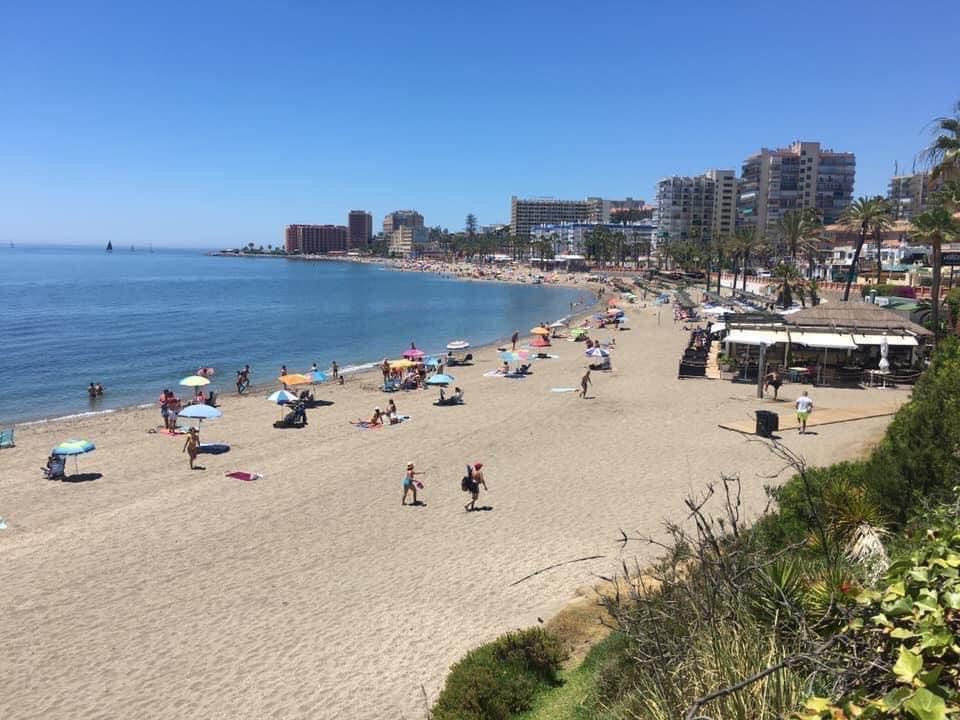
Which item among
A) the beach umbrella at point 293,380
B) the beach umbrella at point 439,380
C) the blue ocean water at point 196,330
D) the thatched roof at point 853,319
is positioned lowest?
the blue ocean water at point 196,330

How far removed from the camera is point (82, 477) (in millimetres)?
18875

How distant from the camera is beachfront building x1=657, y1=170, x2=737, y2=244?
15688 centimetres

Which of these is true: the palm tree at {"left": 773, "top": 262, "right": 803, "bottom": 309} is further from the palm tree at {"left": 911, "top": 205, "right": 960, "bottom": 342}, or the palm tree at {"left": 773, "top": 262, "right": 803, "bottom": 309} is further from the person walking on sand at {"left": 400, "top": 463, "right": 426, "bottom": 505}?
the person walking on sand at {"left": 400, "top": 463, "right": 426, "bottom": 505}

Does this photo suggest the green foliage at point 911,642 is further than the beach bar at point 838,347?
No

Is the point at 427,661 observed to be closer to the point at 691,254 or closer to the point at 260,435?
the point at 260,435

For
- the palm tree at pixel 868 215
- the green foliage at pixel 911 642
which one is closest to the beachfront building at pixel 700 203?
the palm tree at pixel 868 215

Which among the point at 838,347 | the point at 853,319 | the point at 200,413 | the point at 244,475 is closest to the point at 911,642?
the point at 244,475

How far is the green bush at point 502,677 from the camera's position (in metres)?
7.29

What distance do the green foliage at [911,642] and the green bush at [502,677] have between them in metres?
4.58

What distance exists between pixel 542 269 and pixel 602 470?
151m

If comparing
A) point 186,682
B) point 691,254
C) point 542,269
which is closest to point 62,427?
point 186,682

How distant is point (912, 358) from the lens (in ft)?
90.0

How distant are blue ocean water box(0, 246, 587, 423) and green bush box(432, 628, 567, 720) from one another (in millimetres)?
26733

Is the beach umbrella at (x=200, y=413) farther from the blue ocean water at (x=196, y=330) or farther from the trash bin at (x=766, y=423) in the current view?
the trash bin at (x=766, y=423)
